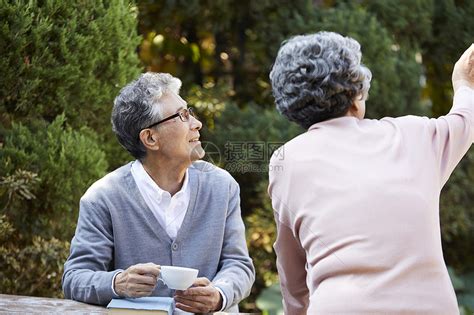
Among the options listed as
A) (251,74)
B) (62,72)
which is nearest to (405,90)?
(251,74)

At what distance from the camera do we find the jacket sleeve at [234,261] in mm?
2691

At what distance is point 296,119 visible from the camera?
2.19 meters

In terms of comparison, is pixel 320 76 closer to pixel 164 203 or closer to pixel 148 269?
pixel 148 269

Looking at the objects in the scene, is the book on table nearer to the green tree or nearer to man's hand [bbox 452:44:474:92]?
man's hand [bbox 452:44:474:92]

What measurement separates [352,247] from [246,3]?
349cm

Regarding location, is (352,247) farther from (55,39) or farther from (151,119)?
(55,39)

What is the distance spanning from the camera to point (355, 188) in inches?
79.5

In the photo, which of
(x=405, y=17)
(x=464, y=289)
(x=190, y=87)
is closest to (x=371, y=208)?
(x=190, y=87)

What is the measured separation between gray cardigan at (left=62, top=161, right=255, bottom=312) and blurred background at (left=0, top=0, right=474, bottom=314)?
1009 millimetres

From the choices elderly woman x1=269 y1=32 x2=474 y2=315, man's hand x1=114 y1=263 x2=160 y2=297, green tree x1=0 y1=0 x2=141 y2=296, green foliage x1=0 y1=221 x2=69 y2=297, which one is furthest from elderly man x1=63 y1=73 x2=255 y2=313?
green foliage x1=0 y1=221 x2=69 y2=297

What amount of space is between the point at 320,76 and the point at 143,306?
2.67ft

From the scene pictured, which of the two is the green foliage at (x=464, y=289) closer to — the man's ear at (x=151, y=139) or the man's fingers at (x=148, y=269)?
the man's ear at (x=151, y=139)

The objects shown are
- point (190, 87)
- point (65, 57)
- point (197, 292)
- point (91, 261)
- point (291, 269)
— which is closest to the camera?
point (291, 269)

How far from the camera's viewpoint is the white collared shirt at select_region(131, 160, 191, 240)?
109 inches
